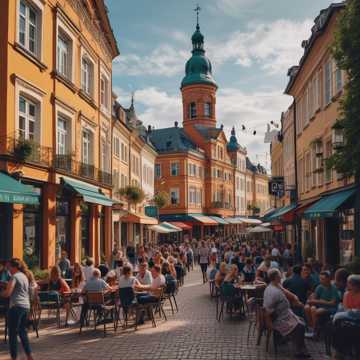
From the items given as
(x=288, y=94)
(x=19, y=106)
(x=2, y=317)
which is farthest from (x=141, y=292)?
(x=288, y=94)

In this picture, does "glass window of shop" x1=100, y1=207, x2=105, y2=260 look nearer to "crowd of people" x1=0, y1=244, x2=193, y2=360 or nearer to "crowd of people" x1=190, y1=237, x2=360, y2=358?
"crowd of people" x1=0, y1=244, x2=193, y2=360

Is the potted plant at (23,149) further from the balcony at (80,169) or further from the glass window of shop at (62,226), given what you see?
the glass window of shop at (62,226)

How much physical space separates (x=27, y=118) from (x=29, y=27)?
310 cm

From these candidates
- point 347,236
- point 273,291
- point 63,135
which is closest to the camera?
point 273,291

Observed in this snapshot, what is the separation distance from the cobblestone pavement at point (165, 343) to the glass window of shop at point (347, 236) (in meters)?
7.10

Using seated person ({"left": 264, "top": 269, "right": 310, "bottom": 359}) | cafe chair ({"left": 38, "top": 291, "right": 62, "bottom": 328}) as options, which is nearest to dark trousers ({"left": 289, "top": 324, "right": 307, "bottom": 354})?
seated person ({"left": 264, "top": 269, "right": 310, "bottom": 359})

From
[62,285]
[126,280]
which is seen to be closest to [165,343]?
[126,280]

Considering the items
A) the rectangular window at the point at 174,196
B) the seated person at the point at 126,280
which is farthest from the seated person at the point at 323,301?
the rectangular window at the point at 174,196

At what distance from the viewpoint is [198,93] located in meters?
66.1

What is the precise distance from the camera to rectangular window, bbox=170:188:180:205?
2289 inches

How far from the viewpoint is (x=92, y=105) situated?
2278 centimetres

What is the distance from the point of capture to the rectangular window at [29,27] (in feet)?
49.8

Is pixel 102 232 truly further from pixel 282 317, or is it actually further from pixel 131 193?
pixel 282 317

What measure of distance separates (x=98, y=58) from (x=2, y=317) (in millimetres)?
15536
